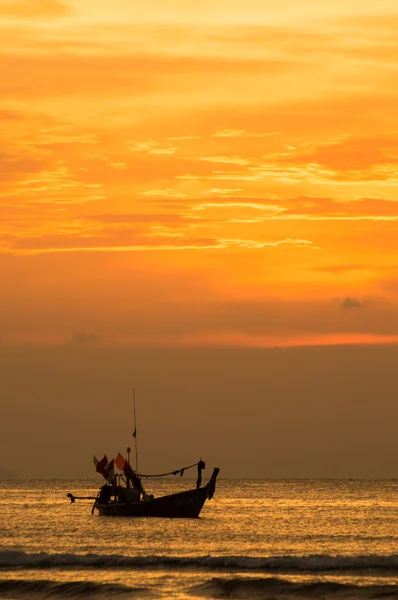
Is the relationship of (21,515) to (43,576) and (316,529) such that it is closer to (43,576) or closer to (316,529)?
(316,529)

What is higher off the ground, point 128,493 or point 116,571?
point 128,493

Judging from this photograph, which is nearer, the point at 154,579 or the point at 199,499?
the point at 154,579

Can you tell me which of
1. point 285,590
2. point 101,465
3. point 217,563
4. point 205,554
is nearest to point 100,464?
point 101,465

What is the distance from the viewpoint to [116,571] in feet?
147

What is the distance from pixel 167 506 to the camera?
76250mm

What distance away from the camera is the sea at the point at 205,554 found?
130 ft

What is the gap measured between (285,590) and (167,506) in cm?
3726

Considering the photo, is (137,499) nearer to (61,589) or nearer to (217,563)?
(217,563)

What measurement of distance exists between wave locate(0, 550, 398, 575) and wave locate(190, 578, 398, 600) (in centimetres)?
384

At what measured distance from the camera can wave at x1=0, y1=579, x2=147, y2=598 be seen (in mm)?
38969

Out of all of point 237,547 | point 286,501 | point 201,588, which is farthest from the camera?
point 286,501

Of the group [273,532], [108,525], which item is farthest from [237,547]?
[108,525]

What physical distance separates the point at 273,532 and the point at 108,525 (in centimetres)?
1184

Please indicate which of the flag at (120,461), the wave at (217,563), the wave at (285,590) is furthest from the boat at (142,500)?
the wave at (285,590)
